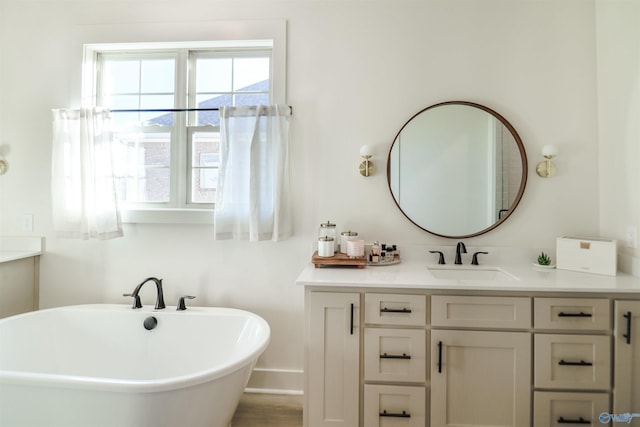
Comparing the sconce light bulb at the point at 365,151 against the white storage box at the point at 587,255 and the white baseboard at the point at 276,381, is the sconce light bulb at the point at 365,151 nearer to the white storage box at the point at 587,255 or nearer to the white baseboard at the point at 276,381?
the white storage box at the point at 587,255

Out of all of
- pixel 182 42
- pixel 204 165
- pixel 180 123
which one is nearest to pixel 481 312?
pixel 204 165

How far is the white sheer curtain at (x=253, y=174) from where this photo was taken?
6.23ft

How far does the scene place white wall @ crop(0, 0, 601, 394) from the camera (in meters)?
1.89

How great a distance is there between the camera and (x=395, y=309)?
4.76 feet

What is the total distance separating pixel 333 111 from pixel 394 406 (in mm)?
1725

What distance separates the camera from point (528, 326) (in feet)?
4.62

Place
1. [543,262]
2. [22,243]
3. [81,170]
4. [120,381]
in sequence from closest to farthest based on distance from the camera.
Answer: [120,381]
[543,262]
[81,170]
[22,243]

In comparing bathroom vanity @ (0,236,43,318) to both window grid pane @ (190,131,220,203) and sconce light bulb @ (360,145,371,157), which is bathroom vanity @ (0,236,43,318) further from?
sconce light bulb @ (360,145,371,157)

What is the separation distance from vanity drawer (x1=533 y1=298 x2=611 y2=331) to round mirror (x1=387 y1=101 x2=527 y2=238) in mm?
583

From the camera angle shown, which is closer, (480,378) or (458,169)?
(480,378)

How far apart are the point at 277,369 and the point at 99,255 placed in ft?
4.89

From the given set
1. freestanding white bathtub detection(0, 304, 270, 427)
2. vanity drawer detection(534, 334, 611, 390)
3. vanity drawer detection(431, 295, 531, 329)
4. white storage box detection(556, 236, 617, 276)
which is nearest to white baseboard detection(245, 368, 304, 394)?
freestanding white bathtub detection(0, 304, 270, 427)

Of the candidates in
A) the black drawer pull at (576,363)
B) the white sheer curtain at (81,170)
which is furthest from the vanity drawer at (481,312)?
the white sheer curtain at (81,170)

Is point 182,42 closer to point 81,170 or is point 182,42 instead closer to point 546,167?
point 81,170
